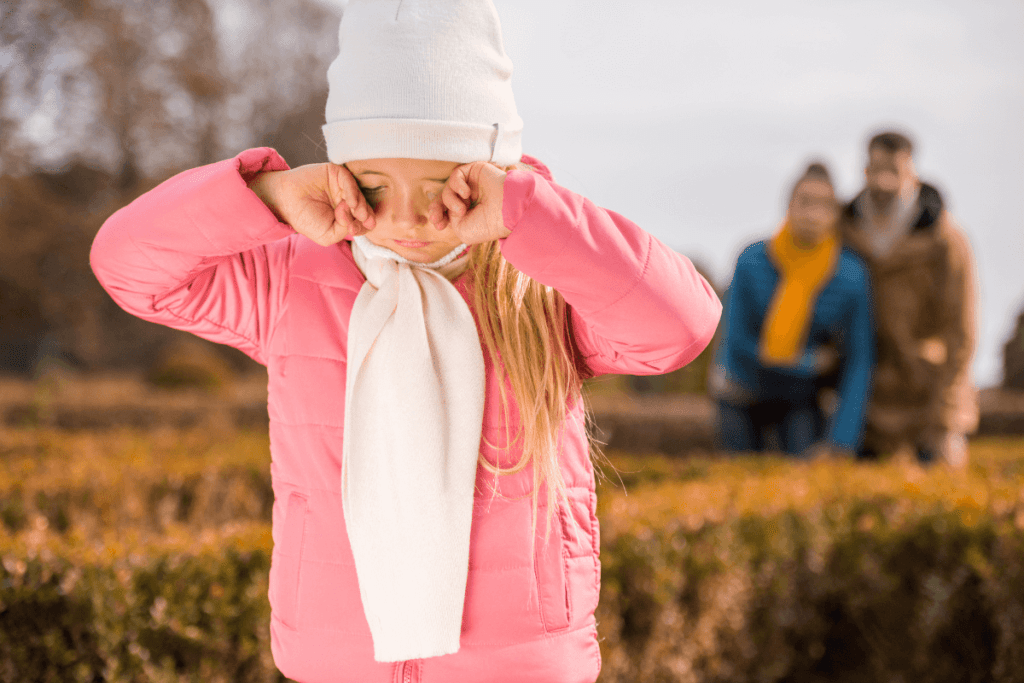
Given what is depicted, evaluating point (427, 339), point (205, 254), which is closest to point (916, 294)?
point (427, 339)

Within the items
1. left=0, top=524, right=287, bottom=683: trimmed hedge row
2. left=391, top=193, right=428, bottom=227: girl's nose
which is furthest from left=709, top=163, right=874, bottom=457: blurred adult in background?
left=391, top=193, right=428, bottom=227: girl's nose

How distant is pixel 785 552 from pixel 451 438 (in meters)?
2.29

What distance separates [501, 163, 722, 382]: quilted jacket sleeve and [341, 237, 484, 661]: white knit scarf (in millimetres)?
228

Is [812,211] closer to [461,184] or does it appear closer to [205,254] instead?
[461,184]

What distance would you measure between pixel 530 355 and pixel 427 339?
178mm

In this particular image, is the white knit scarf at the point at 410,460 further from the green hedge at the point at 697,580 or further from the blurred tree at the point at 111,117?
the blurred tree at the point at 111,117

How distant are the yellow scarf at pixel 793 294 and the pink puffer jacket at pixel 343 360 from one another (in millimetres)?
Answer: 2753

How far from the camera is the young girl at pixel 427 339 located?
1.28m

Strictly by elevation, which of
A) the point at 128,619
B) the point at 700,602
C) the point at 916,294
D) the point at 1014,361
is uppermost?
the point at 916,294

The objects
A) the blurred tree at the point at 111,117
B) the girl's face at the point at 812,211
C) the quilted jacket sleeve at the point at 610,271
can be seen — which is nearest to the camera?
the quilted jacket sleeve at the point at 610,271

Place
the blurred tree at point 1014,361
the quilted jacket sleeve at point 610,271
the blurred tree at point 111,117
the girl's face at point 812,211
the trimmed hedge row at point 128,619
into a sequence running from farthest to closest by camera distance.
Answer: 1. the blurred tree at point 111,117
2. the blurred tree at point 1014,361
3. the girl's face at point 812,211
4. the trimmed hedge row at point 128,619
5. the quilted jacket sleeve at point 610,271

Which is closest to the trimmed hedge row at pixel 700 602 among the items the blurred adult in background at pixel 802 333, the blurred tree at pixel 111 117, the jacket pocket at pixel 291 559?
the blurred adult in background at pixel 802 333

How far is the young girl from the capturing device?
4.20ft

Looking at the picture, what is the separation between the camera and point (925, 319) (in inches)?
159
